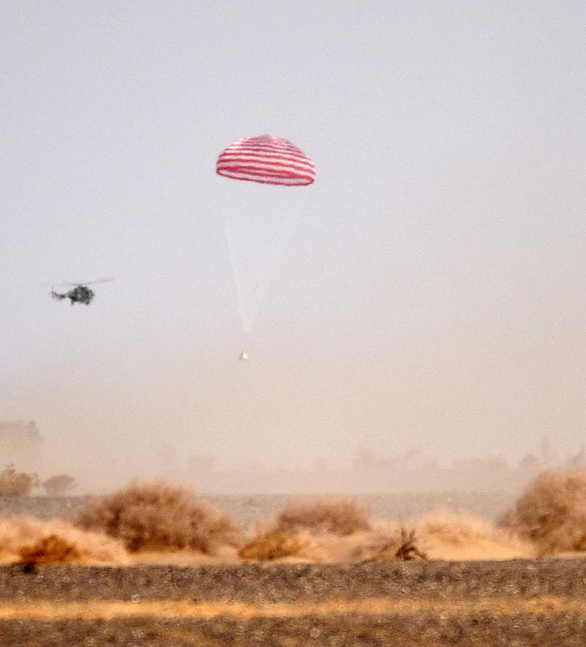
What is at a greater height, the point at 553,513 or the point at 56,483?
the point at 56,483

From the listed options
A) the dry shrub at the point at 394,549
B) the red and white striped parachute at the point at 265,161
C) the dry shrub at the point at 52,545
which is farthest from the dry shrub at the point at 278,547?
the red and white striped parachute at the point at 265,161

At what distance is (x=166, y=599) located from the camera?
1363cm

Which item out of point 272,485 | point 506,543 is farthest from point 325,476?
point 506,543

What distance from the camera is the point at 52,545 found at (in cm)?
1725

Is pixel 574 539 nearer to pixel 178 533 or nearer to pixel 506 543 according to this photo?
pixel 506 543

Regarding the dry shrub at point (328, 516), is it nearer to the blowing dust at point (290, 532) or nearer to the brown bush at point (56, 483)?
the blowing dust at point (290, 532)

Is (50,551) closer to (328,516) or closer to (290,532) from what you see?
(290,532)

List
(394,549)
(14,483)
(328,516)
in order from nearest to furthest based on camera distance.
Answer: (394,549), (328,516), (14,483)

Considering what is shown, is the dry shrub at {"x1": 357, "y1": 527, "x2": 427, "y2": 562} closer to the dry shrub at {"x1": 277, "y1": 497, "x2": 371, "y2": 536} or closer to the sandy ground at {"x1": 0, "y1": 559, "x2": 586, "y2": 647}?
the sandy ground at {"x1": 0, "y1": 559, "x2": 586, "y2": 647}

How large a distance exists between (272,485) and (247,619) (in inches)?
3677

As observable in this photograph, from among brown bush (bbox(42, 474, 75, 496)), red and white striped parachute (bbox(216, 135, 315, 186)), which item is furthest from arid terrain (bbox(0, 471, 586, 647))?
brown bush (bbox(42, 474, 75, 496))

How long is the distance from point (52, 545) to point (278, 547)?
13.3 feet

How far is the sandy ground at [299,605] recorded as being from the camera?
1209 cm

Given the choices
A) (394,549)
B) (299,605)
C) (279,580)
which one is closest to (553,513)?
(394,549)
